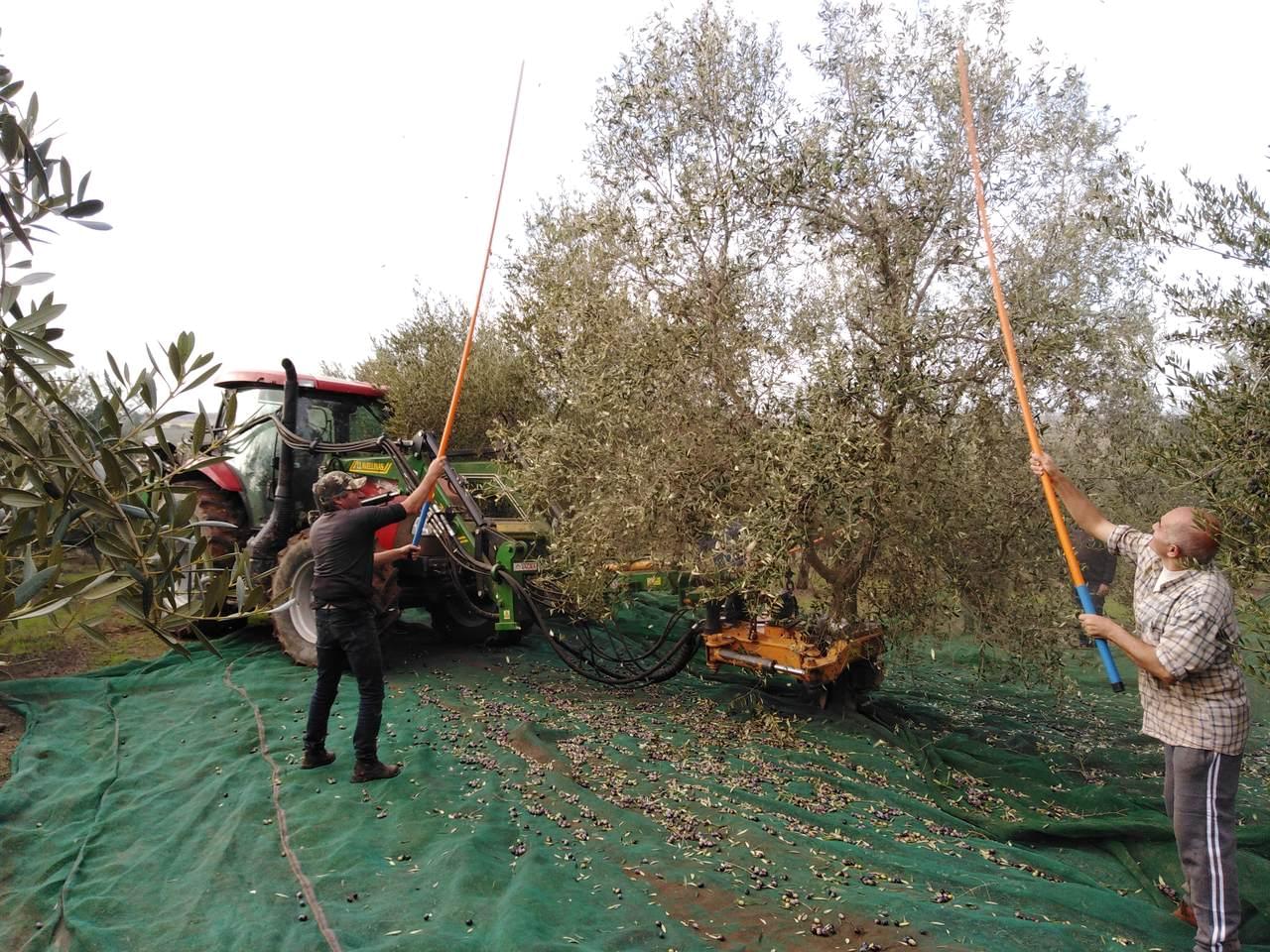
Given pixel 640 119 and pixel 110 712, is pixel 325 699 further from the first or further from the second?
pixel 640 119

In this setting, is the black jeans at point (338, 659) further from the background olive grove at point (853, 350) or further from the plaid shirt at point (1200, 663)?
the plaid shirt at point (1200, 663)

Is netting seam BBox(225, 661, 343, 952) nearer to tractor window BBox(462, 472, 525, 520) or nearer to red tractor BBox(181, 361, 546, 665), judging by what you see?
red tractor BBox(181, 361, 546, 665)

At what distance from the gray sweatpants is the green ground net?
0.25m

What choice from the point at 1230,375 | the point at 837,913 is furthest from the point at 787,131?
the point at 837,913

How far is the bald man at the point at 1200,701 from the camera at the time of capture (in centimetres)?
329

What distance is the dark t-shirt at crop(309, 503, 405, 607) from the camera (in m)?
5.32

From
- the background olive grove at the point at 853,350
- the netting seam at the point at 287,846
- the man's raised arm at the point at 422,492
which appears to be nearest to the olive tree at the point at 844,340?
the background olive grove at the point at 853,350

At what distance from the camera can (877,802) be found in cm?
496

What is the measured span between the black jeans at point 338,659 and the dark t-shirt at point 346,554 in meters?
0.10

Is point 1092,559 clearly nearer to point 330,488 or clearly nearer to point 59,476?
point 330,488

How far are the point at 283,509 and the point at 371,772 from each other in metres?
3.64

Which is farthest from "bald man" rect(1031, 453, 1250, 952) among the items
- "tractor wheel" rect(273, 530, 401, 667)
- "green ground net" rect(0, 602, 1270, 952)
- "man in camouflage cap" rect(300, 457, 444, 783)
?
"tractor wheel" rect(273, 530, 401, 667)

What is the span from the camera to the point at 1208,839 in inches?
131

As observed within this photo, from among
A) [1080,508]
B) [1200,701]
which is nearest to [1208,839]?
[1200,701]
